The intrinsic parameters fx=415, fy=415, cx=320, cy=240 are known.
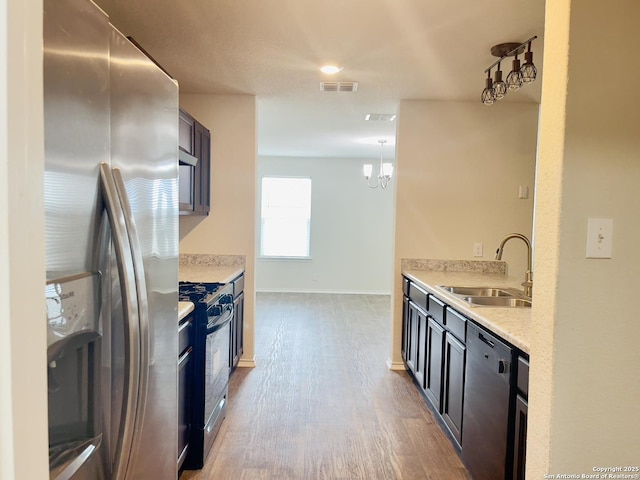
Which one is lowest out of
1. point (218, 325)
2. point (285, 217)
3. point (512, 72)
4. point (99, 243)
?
point (218, 325)

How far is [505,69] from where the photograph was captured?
2844 millimetres

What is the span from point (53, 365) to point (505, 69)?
3069 mm

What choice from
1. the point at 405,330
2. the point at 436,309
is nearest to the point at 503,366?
the point at 436,309

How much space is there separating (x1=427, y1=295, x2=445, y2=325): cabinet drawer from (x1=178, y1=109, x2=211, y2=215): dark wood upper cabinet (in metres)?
1.81

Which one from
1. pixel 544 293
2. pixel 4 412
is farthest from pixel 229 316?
pixel 4 412

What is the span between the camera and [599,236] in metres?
1.12

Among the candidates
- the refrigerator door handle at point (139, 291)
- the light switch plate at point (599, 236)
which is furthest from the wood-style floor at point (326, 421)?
the light switch plate at point (599, 236)

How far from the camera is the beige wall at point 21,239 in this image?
50cm

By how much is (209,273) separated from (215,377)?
1.00 m

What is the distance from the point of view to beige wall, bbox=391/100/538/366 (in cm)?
360

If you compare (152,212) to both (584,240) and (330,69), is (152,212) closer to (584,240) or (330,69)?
(584,240)

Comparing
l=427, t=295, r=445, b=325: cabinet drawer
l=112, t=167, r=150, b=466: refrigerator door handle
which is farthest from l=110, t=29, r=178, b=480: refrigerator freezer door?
l=427, t=295, r=445, b=325: cabinet drawer

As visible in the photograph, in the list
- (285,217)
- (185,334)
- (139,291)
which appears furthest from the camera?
(285,217)

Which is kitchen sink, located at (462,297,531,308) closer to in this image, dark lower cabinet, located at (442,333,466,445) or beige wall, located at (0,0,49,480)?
dark lower cabinet, located at (442,333,466,445)
